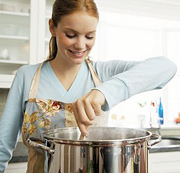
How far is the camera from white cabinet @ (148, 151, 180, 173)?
2.12 metres

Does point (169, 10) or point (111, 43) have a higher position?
point (169, 10)

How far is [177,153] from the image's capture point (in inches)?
86.9

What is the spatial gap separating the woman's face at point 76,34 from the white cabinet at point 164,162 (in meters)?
1.42

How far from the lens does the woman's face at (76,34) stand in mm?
875

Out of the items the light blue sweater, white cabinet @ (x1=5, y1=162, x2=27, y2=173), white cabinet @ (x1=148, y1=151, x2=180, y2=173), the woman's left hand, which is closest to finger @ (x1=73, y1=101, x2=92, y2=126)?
the woman's left hand

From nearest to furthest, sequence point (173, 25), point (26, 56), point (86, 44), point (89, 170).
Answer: point (89, 170) → point (86, 44) → point (26, 56) → point (173, 25)

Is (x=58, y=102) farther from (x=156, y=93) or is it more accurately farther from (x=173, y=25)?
(x=173, y=25)

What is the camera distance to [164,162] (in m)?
2.16

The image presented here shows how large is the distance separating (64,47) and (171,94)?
2641mm

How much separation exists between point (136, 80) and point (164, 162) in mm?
1597

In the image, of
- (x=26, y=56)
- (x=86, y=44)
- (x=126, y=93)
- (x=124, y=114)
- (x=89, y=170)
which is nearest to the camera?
(x=89, y=170)

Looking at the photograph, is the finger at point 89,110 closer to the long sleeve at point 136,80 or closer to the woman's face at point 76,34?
the long sleeve at point 136,80

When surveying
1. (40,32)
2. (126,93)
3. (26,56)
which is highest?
(40,32)

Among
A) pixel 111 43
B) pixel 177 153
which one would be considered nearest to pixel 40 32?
pixel 111 43
